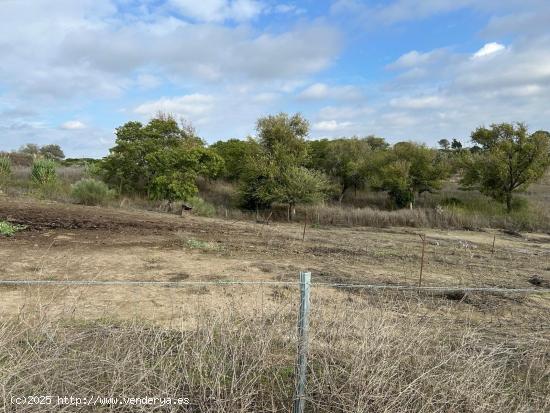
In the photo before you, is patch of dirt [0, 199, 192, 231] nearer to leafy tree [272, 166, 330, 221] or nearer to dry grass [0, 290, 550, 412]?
dry grass [0, 290, 550, 412]

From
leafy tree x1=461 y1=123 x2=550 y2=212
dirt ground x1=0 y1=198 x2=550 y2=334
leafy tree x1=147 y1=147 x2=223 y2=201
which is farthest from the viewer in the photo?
leafy tree x1=461 y1=123 x2=550 y2=212

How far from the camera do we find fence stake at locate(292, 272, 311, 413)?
3.16 m

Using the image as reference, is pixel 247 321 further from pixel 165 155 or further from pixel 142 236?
pixel 165 155

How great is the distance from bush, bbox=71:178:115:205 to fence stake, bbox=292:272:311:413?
66.5 ft

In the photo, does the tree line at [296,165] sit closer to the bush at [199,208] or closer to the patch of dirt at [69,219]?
the bush at [199,208]

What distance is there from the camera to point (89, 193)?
2167 cm

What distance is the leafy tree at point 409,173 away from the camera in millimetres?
32494

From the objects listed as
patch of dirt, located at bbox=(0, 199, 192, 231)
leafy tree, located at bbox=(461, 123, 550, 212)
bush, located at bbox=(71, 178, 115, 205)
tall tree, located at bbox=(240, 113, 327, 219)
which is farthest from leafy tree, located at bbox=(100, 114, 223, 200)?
leafy tree, located at bbox=(461, 123, 550, 212)

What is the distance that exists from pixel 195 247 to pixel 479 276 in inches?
266

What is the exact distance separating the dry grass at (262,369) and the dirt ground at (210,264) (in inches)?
41.1

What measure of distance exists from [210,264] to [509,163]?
24.8m

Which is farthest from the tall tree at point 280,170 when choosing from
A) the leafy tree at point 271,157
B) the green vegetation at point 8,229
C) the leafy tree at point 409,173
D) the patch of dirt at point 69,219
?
the green vegetation at point 8,229

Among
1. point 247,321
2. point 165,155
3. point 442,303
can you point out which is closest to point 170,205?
point 165,155

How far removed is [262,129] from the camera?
3134 centimetres
